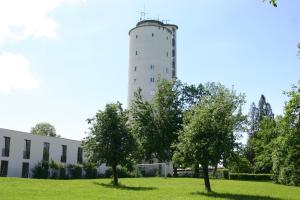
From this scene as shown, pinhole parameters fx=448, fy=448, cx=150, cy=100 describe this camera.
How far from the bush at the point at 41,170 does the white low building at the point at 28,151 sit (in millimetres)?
2099

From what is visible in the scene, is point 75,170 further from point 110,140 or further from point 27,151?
point 110,140

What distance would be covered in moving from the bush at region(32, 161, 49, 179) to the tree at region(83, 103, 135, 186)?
1856 centimetres

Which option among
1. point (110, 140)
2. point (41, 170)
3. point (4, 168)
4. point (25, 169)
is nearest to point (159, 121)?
point (41, 170)

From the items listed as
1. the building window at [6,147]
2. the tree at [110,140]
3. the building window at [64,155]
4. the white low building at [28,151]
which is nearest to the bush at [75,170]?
the white low building at [28,151]

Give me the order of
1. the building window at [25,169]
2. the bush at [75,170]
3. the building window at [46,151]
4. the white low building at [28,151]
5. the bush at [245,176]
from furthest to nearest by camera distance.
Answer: the bush at [245,176] < the building window at [46,151] < the bush at [75,170] < the building window at [25,169] < the white low building at [28,151]

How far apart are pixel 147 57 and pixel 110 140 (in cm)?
5356

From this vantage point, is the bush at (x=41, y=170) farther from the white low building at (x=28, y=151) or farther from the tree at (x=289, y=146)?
the tree at (x=289, y=146)

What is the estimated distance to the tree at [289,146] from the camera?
102 ft

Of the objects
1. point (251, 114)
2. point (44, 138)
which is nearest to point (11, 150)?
point (44, 138)

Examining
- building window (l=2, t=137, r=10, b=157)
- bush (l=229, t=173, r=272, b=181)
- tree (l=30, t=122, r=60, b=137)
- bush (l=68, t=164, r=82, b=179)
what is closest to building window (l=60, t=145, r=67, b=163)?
bush (l=68, t=164, r=82, b=179)

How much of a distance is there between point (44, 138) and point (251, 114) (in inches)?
1962

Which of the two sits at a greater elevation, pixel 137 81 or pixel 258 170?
pixel 137 81

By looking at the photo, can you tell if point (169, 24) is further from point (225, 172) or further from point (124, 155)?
point (124, 155)

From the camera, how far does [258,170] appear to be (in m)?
68.6
